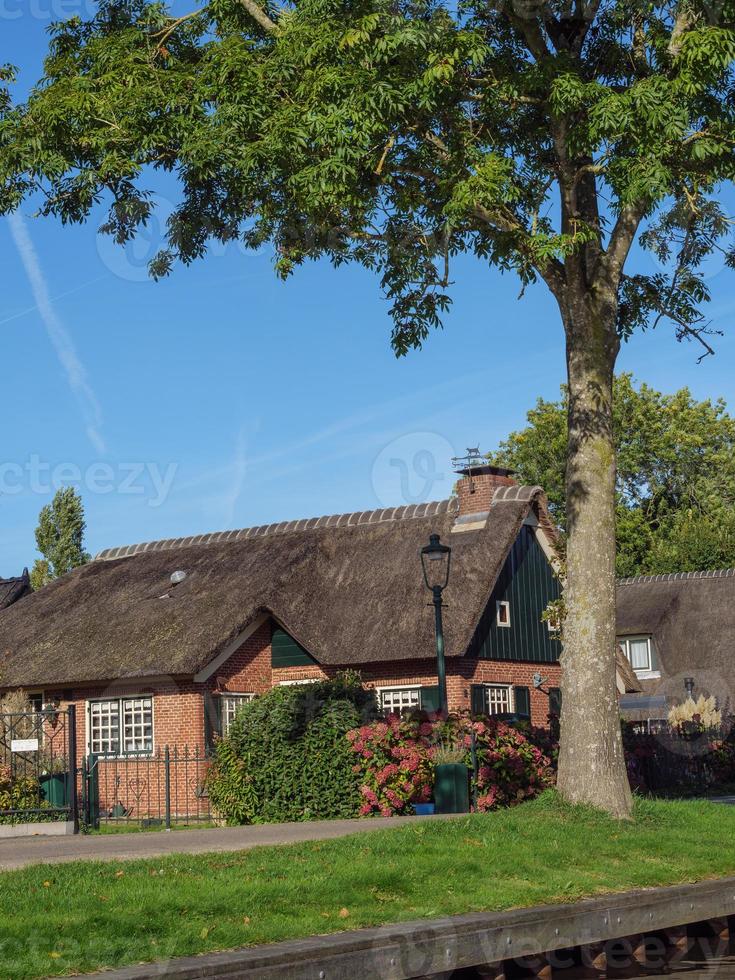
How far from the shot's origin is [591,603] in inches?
628

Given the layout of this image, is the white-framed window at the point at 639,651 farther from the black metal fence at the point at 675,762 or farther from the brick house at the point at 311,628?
the black metal fence at the point at 675,762

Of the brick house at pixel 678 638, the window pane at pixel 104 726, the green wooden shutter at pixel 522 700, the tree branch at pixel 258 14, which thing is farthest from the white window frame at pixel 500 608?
the tree branch at pixel 258 14

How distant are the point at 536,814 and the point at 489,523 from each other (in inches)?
666

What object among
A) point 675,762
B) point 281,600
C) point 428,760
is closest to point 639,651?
point 675,762

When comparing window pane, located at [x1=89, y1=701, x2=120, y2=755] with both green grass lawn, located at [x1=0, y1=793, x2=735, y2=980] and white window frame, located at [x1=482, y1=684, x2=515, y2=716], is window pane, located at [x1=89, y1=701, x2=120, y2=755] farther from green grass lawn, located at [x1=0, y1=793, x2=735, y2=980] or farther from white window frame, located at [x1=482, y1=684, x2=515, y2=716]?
Result: green grass lawn, located at [x1=0, y1=793, x2=735, y2=980]

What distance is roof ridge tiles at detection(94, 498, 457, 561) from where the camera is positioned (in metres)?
34.0

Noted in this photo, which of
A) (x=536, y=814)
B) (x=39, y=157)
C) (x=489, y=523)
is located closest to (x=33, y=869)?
(x=536, y=814)

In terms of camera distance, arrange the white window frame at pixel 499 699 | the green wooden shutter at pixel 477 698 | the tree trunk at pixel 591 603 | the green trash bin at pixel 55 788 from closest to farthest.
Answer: the tree trunk at pixel 591 603, the green trash bin at pixel 55 788, the green wooden shutter at pixel 477 698, the white window frame at pixel 499 699

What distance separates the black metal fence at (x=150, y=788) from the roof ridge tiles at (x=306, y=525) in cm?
827

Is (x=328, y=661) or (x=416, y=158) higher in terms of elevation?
(x=416, y=158)

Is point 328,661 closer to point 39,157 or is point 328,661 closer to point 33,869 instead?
point 39,157

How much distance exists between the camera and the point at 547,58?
1602 centimetres

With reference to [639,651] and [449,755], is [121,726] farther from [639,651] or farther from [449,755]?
[639,651]

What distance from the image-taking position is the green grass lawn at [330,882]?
841 centimetres
